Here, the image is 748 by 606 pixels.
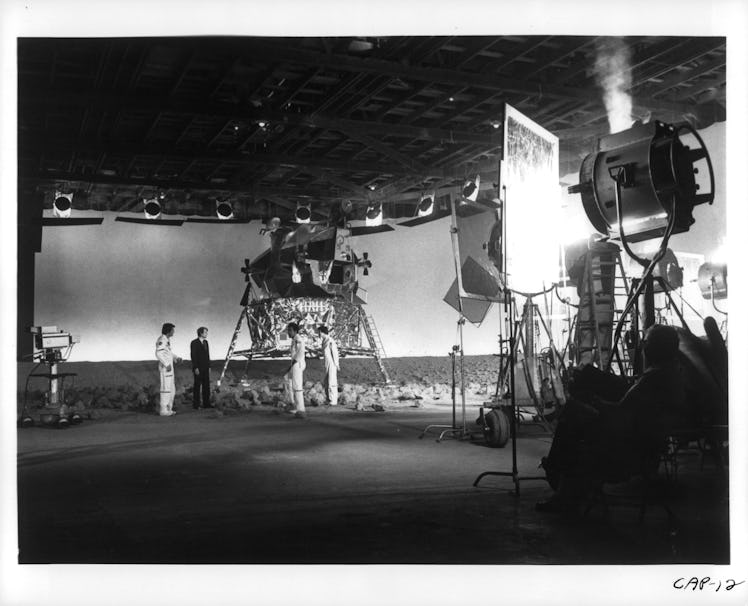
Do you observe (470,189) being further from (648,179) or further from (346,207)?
(648,179)

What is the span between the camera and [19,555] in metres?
4.37

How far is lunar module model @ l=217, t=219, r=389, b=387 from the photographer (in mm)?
13408

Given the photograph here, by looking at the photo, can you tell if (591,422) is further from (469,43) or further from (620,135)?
(469,43)

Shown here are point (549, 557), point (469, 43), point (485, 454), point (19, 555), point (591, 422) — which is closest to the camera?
point (549, 557)

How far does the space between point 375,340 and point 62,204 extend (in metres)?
6.45

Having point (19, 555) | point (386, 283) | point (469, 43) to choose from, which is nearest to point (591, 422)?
point (19, 555)

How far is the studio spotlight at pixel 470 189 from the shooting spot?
1123 centimetres

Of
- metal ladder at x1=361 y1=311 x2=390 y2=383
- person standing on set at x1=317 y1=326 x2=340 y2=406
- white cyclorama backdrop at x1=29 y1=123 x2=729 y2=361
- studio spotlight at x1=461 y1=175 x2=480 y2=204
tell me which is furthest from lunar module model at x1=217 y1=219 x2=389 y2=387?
studio spotlight at x1=461 y1=175 x2=480 y2=204

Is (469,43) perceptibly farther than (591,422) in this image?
Yes

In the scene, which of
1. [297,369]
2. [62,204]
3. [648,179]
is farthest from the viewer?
[62,204]

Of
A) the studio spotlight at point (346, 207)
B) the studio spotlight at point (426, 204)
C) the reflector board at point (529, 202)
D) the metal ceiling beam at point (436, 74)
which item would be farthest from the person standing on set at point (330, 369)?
the reflector board at point (529, 202)

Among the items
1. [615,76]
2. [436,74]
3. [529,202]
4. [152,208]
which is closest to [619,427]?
[529,202]

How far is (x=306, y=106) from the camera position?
922 cm

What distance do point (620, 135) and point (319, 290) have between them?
9.33 metres
